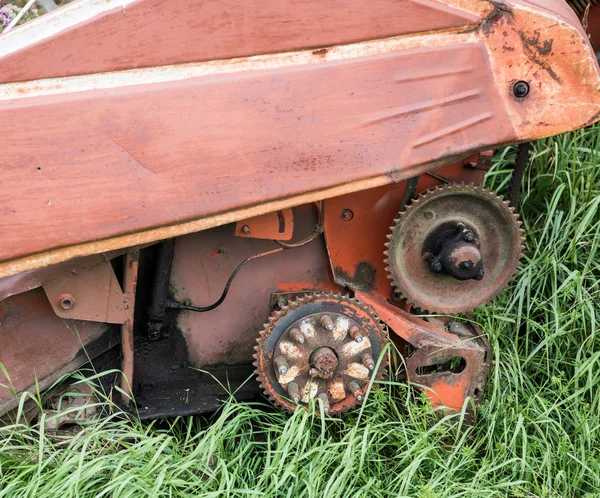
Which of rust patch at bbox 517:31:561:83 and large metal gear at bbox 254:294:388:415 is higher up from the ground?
rust patch at bbox 517:31:561:83

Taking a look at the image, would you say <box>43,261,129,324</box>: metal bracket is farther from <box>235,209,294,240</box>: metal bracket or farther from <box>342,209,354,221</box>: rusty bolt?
<box>342,209,354,221</box>: rusty bolt

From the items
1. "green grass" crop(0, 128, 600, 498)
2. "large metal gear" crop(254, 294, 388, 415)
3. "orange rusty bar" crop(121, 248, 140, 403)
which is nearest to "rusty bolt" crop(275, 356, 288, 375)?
"large metal gear" crop(254, 294, 388, 415)

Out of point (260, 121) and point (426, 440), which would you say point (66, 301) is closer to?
point (260, 121)

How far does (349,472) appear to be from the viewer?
226cm

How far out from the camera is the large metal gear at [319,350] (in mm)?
2336

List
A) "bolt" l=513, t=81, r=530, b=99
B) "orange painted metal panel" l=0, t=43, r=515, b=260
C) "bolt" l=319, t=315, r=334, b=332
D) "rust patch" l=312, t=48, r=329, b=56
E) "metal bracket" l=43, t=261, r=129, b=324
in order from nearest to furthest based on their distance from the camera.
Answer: "orange painted metal panel" l=0, t=43, r=515, b=260 → "rust patch" l=312, t=48, r=329, b=56 → "bolt" l=513, t=81, r=530, b=99 → "metal bracket" l=43, t=261, r=129, b=324 → "bolt" l=319, t=315, r=334, b=332

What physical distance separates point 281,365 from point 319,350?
133 millimetres

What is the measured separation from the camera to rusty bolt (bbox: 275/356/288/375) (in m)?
2.32

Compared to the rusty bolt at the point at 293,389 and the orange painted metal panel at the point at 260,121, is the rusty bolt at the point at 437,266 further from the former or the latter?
the rusty bolt at the point at 293,389

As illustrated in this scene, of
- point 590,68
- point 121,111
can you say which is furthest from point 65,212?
point 590,68

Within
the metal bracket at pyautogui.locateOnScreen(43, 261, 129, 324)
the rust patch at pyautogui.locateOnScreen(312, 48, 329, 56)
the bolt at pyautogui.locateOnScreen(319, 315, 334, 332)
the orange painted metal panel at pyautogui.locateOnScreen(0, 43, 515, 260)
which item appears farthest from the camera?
the bolt at pyautogui.locateOnScreen(319, 315, 334, 332)

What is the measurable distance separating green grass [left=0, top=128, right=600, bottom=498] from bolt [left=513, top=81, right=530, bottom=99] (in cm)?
98

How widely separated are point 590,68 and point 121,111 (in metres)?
1.33

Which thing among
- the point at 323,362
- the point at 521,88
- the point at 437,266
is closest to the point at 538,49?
the point at 521,88
